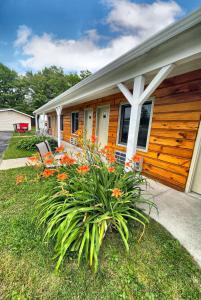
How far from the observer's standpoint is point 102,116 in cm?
561

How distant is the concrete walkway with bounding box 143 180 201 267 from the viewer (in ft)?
5.53

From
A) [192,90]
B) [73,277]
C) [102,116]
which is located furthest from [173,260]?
[102,116]

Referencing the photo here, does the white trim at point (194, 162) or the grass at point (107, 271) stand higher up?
the white trim at point (194, 162)

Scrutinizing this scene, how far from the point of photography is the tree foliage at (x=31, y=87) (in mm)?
26141

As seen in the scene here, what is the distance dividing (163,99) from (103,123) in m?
2.75

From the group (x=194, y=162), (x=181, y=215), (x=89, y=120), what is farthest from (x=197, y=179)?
(x=89, y=120)

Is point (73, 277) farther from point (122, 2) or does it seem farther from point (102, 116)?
point (122, 2)

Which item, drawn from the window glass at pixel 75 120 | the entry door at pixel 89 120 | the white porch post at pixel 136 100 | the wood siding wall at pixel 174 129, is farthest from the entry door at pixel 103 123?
the white porch post at pixel 136 100

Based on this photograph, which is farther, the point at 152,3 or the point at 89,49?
the point at 89,49

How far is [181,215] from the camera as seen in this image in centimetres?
216

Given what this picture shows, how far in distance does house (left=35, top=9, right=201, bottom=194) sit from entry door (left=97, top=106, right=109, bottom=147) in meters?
0.74

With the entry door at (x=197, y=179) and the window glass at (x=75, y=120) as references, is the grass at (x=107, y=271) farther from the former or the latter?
the window glass at (x=75, y=120)

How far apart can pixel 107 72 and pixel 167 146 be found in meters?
2.04

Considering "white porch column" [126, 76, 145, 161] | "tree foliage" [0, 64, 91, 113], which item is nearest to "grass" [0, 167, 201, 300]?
"white porch column" [126, 76, 145, 161]
